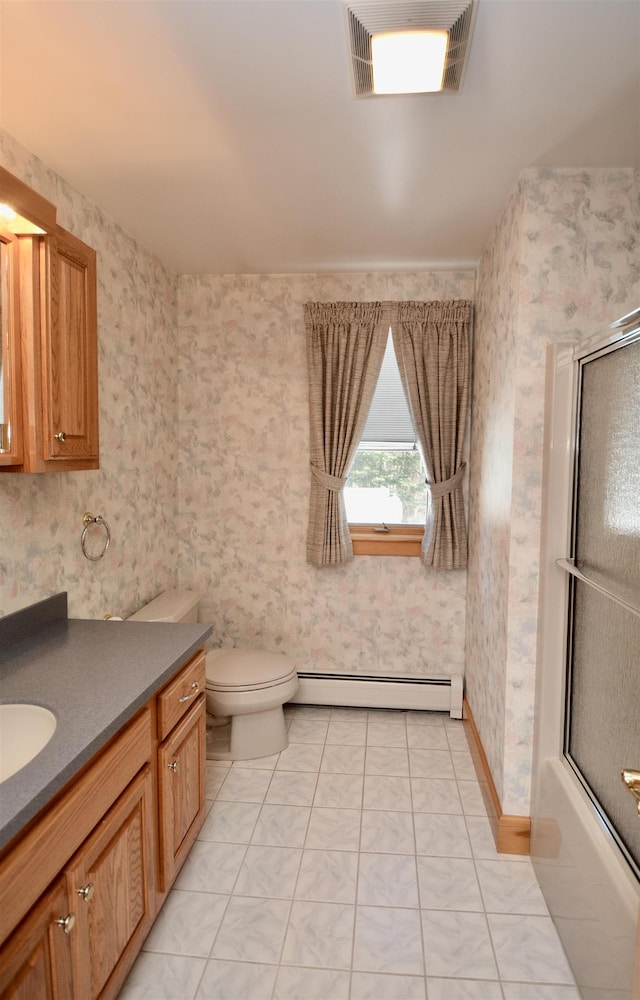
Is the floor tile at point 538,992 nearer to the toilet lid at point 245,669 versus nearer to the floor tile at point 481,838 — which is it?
the floor tile at point 481,838

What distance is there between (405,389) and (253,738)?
193 centimetres

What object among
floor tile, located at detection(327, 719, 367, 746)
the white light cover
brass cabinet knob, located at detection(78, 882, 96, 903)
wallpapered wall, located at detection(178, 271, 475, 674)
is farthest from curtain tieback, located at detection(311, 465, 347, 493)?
brass cabinet knob, located at detection(78, 882, 96, 903)

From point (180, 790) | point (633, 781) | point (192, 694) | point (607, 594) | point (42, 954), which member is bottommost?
point (180, 790)

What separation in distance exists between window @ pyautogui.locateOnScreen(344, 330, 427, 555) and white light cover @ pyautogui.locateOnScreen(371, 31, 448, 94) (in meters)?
1.83

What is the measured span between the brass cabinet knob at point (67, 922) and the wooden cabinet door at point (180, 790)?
53cm

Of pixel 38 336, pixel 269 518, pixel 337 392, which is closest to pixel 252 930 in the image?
pixel 38 336

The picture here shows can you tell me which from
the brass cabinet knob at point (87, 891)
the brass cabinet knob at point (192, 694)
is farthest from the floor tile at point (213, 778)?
the brass cabinet knob at point (87, 891)

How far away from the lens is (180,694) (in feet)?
6.26

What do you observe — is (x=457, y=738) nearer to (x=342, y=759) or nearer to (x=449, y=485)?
(x=342, y=759)

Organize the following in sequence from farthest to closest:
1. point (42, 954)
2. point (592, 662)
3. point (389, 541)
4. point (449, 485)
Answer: point (389, 541)
point (449, 485)
point (592, 662)
point (42, 954)

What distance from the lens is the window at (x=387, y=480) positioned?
3338 millimetres

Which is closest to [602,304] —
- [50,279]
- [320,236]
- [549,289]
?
[549,289]

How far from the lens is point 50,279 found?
169cm

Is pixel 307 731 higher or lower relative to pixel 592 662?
lower
